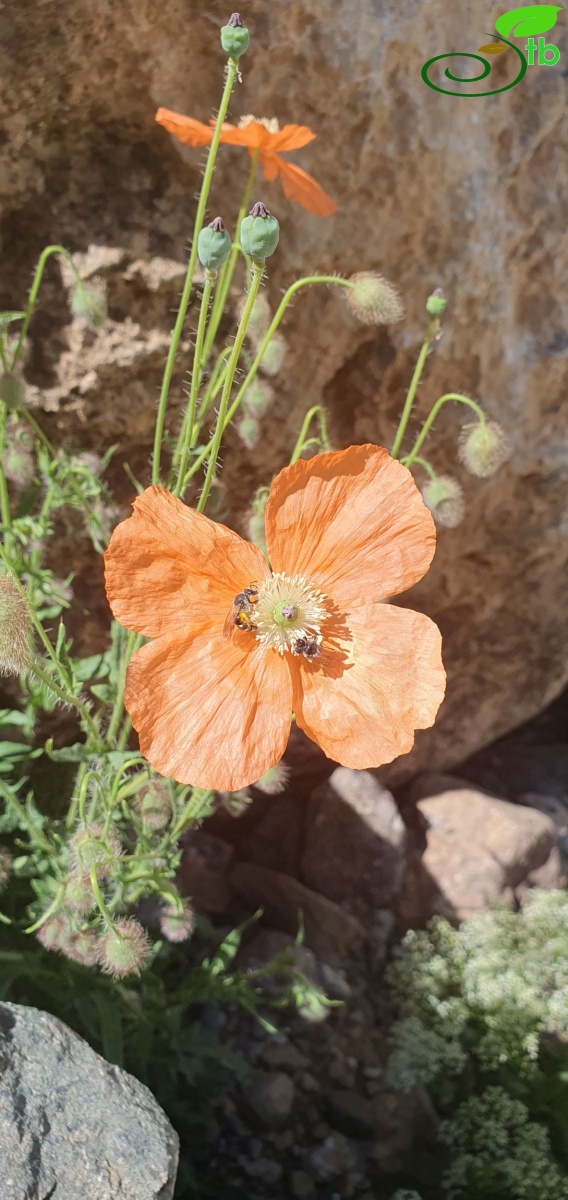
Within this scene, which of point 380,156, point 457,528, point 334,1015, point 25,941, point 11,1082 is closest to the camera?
point 11,1082

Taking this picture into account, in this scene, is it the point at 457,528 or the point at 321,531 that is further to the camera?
the point at 457,528

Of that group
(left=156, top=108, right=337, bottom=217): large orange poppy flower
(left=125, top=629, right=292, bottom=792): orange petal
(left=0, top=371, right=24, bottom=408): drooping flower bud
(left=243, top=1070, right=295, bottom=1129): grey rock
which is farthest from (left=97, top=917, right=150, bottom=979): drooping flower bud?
(left=156, top=108, right=337, bottom=217): large orange poppy flower

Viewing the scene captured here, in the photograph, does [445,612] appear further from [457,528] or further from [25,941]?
[25,941]

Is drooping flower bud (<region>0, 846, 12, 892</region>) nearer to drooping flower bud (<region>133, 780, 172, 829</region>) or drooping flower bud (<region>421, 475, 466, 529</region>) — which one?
drooping flower bud (<region>133, 780, 172, 829</region>)

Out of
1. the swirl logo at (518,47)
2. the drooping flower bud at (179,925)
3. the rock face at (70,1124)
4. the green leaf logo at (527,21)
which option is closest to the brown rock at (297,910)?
the drooping flower bud at (179,925)

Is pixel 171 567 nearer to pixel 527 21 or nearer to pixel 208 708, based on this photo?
pixel 208 708

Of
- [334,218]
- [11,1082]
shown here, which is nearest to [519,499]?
[334,218]

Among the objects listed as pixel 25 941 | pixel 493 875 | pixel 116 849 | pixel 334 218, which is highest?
pixel 334 218
